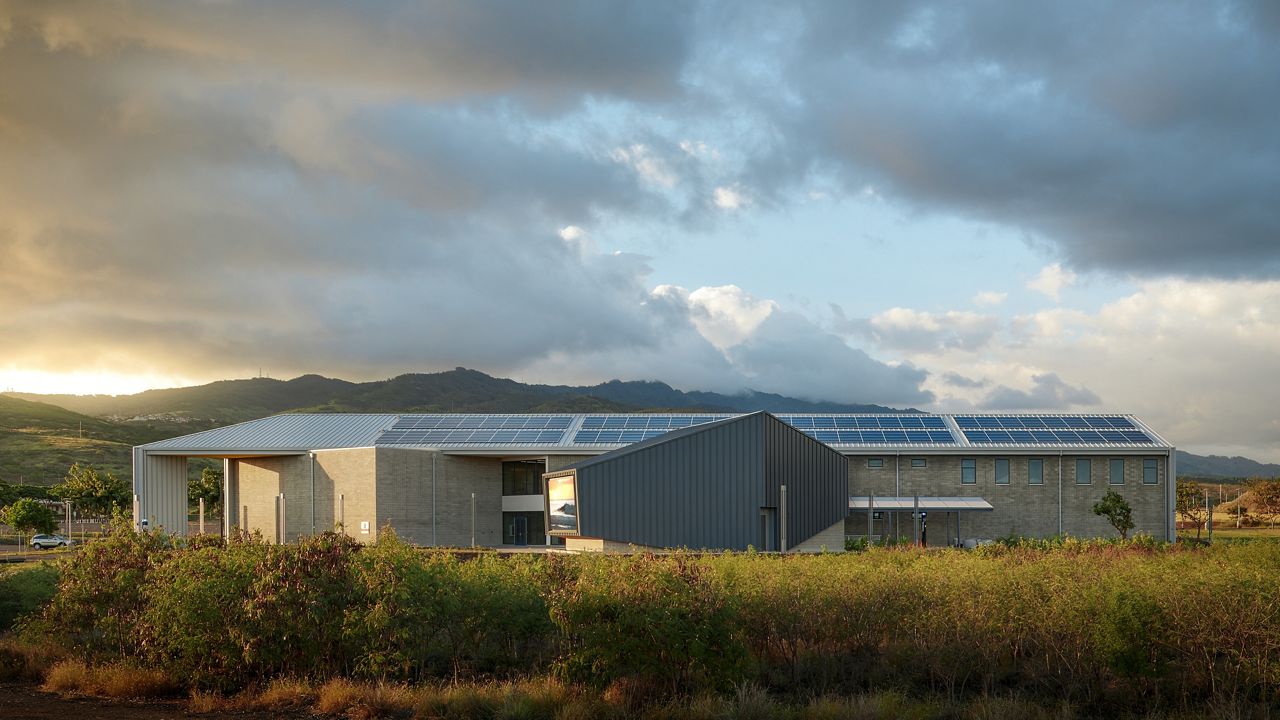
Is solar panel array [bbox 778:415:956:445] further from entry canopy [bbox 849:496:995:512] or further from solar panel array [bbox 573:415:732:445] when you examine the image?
solar panel array [bbox 573:415:732:445]

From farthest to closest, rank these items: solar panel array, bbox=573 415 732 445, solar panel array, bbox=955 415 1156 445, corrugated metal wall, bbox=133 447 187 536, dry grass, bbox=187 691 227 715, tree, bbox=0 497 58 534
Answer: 1. tree, bbox=0 497 58 534
2. corrugated metal wall, bbox=133 447 187 536
3. solar panel array, bbox=573 415 732 445
4. solar panel array, bbox=955 415 1156 445
5. dry grass, bbox=187 691 227 715

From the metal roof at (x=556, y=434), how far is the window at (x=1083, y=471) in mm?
785

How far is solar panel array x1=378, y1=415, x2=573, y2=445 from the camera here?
55031mm

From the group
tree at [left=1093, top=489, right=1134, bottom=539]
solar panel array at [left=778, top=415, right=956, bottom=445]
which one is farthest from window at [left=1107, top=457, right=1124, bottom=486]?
solar panel array at [left=778, top=415, right=956, bottom=445]

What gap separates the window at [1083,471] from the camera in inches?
2092

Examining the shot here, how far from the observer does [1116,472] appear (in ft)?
174

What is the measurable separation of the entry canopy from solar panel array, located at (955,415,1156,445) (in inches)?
121

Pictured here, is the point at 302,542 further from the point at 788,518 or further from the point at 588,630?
the point at 788,518

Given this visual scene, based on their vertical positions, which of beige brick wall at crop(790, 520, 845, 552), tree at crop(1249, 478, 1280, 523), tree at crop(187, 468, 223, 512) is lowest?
tree at crop(1249, 478, 1280, 523)

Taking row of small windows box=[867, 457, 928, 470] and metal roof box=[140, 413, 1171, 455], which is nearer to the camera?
metal roof box=[140, 413, 1171, 455]

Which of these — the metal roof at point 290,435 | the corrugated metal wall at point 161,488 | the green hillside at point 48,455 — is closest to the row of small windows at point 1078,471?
the metal roof at point 290,435

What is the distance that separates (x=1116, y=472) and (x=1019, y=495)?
487 cm

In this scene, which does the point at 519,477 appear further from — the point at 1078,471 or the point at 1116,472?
the point at 1116,472

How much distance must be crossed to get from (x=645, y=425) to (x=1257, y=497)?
63713 millimetres
